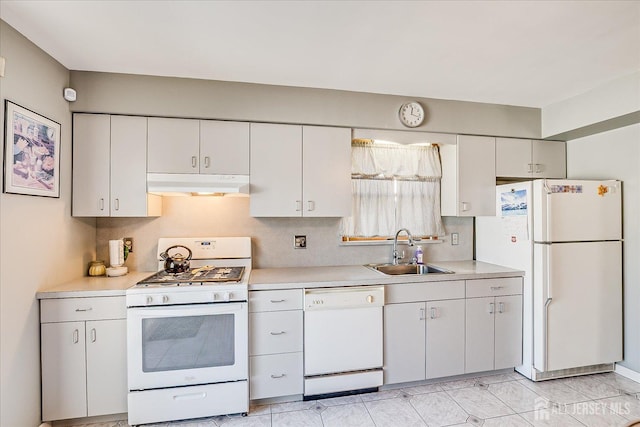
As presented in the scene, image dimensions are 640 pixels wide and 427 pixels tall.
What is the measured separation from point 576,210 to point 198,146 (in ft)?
10.2

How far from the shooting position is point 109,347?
202 centimetres

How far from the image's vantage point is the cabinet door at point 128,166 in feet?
7.59

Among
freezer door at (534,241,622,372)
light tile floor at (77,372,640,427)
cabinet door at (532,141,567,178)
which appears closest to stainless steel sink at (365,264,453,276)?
freezer door at (534,241,622,372)

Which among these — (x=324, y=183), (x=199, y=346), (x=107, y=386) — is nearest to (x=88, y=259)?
(x=107, y=386)

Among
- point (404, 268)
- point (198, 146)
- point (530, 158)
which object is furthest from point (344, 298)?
point (530, 158)

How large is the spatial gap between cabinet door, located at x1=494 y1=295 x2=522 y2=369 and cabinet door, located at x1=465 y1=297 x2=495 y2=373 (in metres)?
0.06

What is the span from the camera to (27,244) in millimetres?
1860

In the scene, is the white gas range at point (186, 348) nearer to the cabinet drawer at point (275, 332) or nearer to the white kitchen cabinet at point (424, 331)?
the cabinet drawer at point (275, 332)

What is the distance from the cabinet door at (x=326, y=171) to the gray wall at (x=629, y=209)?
7.71 feet

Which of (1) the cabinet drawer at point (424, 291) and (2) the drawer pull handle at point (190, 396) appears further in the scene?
(1) the cabinet drawer at point (424, 291)

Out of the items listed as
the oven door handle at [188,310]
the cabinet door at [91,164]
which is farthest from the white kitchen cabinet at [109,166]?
the oven door handle at [188,310]

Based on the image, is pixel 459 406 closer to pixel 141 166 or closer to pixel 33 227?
pixel 141 166

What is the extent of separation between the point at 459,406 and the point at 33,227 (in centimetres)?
313

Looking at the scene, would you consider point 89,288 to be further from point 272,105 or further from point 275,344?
point 272,105
